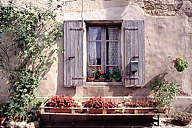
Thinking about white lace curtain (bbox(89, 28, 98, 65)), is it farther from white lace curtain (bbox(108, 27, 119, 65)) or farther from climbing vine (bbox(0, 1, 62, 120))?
climbing vine (bbox(0, 1, 62, 120))

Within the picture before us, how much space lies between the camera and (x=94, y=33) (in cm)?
489

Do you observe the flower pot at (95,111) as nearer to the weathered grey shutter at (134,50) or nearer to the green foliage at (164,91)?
the weathered grey shutter at (134,50)

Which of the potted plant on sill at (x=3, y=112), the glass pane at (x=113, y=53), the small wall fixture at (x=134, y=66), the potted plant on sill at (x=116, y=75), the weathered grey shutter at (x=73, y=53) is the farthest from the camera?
the glass pane at (x=113, y=53)

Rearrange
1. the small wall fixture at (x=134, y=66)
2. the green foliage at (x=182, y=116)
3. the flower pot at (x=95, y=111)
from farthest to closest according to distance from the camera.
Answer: the small wall fixture at (x=134, y=66) < the green foliage at (x=182, y=116) < the flower pot at (x=95, y=111)

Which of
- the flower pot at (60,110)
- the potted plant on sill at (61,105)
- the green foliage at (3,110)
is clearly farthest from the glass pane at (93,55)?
the green foliage at (3,110)

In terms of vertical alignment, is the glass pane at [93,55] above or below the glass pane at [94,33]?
below

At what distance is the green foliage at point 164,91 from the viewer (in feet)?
13.7

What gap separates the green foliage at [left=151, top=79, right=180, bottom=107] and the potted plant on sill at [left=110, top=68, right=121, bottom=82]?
930mm

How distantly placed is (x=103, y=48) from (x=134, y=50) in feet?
→ 2.92

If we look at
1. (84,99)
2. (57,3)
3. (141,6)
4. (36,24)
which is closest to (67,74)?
(84,99)

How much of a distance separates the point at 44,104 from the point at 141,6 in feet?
12.1

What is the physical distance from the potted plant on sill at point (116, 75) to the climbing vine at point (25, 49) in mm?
1681

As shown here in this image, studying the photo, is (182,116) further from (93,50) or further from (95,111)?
(93,50)

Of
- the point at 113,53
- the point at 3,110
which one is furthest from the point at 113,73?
the point at 3,110
